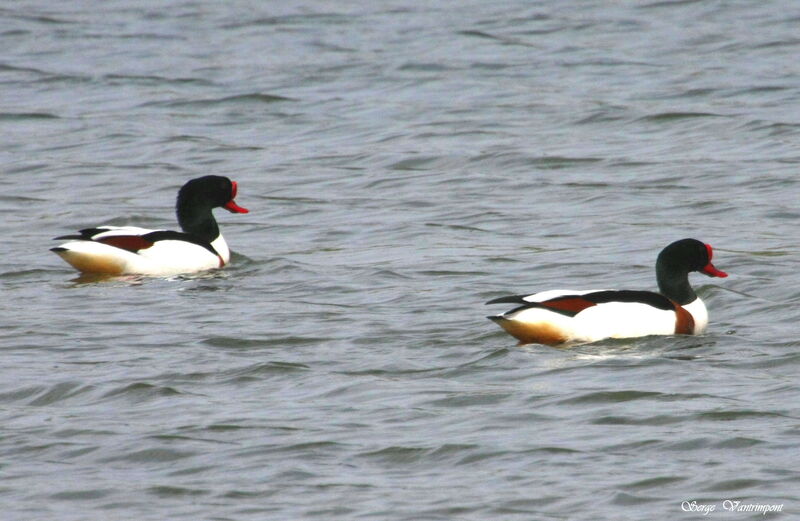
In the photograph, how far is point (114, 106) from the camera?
2058 cm

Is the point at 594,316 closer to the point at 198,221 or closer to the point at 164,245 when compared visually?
the point at 164,245

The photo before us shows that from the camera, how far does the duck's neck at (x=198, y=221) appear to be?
1354 cm

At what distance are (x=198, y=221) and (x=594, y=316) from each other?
483 centimetres

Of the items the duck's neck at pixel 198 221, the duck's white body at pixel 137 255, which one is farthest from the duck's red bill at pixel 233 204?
the duck's white body at pixel 137 255

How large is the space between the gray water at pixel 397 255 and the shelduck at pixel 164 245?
240 mm

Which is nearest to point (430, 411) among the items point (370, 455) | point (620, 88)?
point (370, 455)

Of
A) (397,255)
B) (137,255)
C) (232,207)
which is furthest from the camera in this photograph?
(232,207)

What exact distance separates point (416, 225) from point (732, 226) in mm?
2747

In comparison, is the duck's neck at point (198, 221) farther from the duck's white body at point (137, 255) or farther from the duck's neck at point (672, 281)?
the duck's neck at point (672, 281)

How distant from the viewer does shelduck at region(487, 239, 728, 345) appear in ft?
32.1

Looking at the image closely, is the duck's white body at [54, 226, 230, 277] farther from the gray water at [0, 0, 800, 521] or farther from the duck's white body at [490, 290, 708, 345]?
the duck's white body at [490, 290, 708, 345]

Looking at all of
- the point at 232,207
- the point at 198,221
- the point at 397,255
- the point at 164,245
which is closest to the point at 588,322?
the point at 397,255

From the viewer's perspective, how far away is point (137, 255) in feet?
42.0

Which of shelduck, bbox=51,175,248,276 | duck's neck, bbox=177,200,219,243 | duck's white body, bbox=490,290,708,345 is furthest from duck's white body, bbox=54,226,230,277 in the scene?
duck's white body, bbox=490,290,708,345
